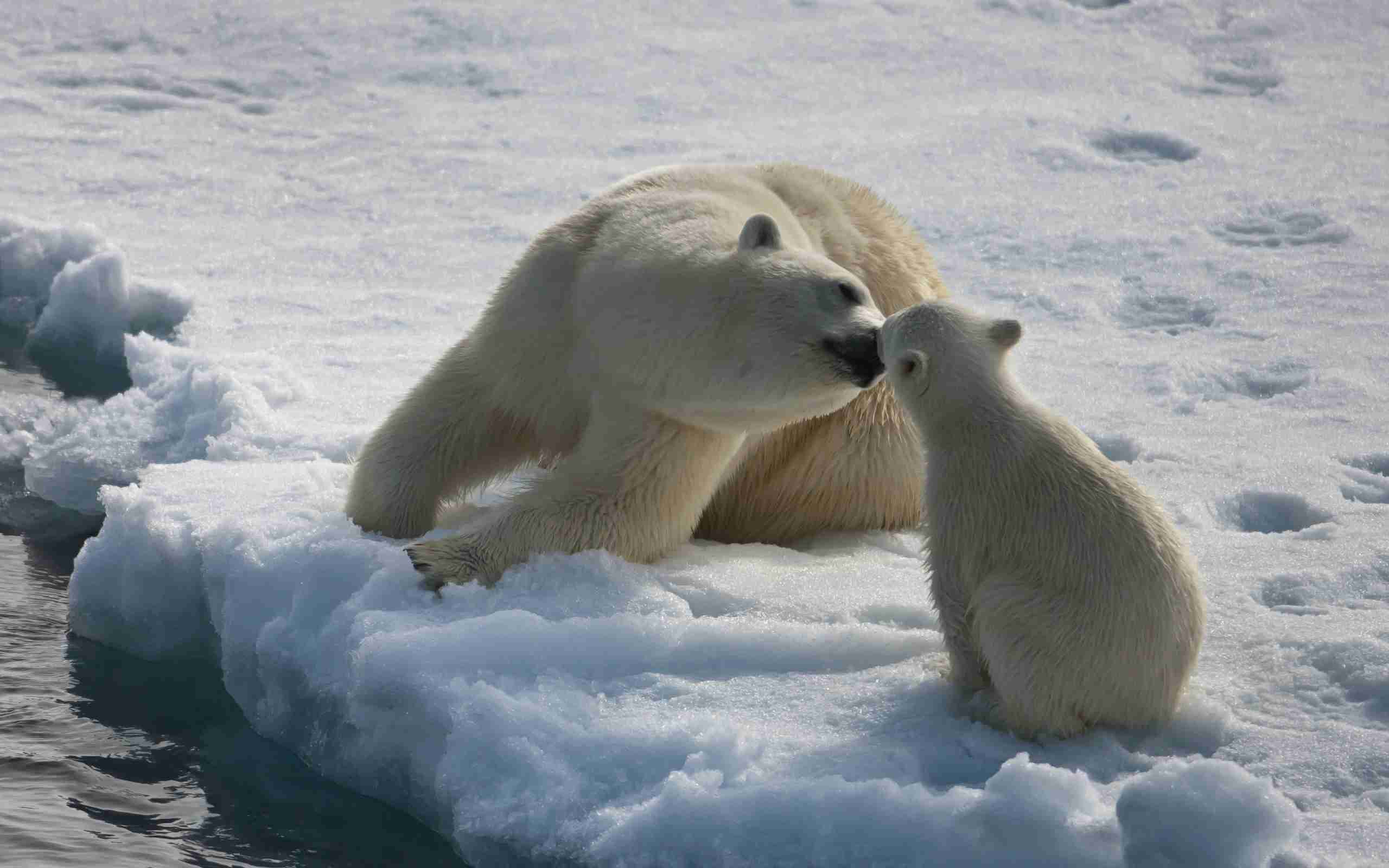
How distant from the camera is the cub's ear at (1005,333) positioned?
3.28m

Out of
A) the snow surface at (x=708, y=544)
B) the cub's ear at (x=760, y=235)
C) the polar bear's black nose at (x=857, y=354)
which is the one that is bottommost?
the snow surface at (x=708, y=544)

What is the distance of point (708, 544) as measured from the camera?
432 centimetres

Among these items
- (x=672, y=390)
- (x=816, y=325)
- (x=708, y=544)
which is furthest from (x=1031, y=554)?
(x=708, y=544)

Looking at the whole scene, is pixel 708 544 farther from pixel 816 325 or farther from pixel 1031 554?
pixel 1031 554

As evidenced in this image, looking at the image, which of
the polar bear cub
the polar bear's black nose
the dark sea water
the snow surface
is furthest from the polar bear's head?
the dark sea water

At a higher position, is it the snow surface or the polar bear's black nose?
the polar bear's black nose

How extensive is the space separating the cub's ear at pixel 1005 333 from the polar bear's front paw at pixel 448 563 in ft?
4.23

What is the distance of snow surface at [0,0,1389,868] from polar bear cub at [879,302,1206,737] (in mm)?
100

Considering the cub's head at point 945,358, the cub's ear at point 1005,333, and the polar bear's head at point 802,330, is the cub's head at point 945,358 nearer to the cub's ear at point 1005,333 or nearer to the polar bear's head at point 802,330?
the cub's ear at point 1005,333

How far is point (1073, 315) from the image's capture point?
6703 millimetres

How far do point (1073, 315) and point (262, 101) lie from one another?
5447 mm

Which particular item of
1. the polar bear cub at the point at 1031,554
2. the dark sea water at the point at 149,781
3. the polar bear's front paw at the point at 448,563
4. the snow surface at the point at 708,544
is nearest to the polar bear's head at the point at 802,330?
the polar bear cub at the point at 1031,554

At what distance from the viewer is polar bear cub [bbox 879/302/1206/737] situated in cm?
303

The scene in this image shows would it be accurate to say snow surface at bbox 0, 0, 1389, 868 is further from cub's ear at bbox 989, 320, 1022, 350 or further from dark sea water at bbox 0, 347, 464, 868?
cub's ear at bbox 989, 320, 1022, 350
